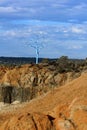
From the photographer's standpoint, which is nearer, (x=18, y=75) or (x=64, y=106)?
(x=64, y=106)

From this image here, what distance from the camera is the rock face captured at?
55531 mm

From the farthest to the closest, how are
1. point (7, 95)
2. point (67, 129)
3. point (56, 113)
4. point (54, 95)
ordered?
point (7, 95), point (54, 95), point (56, 113), point (67, 129)

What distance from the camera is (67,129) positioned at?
17594 mm

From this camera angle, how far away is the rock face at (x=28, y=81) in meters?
55.5

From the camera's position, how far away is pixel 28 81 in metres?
60.5

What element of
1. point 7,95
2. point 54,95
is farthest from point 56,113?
point 7,95

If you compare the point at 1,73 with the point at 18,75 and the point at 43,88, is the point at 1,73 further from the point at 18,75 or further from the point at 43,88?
the point at 43,88

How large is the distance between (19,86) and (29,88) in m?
1.90

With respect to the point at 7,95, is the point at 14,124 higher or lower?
higher

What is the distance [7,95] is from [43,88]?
417 centimetres

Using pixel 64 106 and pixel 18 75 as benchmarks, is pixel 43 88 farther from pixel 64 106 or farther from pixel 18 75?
pixel 64 106

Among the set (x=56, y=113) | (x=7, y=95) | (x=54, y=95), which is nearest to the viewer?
(x=56, y=113)

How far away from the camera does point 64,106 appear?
19.9 metres

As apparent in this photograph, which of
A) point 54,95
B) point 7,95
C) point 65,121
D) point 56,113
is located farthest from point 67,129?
point 7,95
